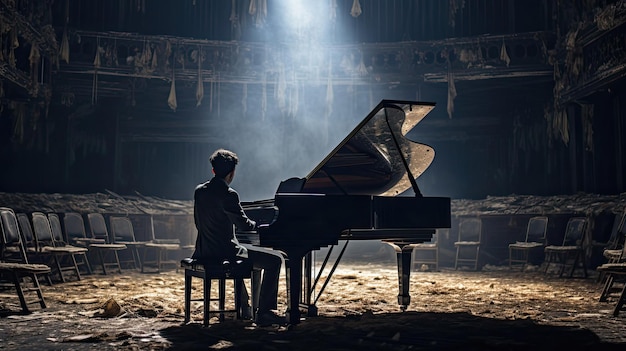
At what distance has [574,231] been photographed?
30.0 feet

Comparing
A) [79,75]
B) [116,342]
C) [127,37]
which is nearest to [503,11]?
[127,37]

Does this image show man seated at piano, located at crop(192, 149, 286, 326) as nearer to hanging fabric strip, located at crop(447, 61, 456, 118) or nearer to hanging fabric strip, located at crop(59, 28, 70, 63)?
hanging fabric strip, located at crop(59, 28, 70, 63)

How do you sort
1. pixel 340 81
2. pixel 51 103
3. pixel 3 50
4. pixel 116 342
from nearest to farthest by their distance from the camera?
pixel 116 342 → pixel 3 50 → pixel 51 103 → pixel 340 81

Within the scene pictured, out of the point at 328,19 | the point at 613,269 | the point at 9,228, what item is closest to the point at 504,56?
the point at 328,19

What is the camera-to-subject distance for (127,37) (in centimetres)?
1177

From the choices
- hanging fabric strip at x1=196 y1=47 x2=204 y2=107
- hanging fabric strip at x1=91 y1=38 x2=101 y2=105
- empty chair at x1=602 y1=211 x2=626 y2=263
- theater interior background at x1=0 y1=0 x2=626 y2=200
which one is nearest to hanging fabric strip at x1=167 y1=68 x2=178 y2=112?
theater interior background at x1=0 y1=0 x2=626 y2=200

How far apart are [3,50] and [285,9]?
5744 millimetres

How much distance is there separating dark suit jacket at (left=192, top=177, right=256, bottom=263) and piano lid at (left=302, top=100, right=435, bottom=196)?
0.62m

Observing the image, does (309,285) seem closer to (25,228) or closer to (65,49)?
(25,228)

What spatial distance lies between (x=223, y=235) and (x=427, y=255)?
7079mm

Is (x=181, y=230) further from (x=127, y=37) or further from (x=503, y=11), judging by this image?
(x=503, y=11)

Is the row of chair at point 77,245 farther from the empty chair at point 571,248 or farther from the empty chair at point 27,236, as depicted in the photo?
the empty chair at point 571,248

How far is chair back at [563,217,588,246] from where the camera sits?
29.6 feet

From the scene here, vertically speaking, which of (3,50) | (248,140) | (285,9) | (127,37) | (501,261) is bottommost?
(501,261)
